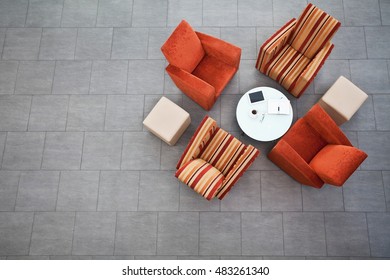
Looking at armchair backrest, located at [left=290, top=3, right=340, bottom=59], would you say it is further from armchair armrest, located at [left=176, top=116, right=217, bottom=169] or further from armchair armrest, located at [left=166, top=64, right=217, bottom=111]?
armchair armrest, located at [left=176, top=116, right=217, bottom=169]

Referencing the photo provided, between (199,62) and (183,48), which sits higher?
(183,48)

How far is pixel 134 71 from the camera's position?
167 inches

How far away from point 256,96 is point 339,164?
1.19 m

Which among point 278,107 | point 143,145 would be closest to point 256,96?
point 278,107

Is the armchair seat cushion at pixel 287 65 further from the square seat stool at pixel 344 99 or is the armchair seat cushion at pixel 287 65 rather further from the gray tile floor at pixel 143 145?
the square seat stool at pixel 344 99

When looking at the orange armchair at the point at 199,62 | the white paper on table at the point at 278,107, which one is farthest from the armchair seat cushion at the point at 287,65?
the orange armchair at the point at 199,62

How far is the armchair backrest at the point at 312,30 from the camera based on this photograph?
3.48 metres

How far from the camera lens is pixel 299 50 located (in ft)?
12.7

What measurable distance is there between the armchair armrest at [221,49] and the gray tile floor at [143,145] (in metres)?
0.51

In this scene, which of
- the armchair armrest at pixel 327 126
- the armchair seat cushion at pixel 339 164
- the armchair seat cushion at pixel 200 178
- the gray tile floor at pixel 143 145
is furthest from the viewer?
the gray tile floor at pixel 143 145

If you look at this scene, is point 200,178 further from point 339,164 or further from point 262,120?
point 339,164
